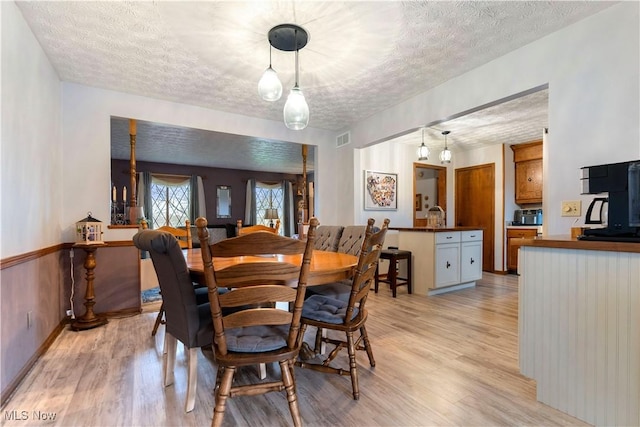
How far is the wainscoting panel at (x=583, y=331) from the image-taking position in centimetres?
131

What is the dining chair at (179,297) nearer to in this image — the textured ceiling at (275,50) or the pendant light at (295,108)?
the pendant light at (295,108)

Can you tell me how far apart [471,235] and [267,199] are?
223 inches

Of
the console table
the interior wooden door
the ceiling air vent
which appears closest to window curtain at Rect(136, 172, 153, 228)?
the console table

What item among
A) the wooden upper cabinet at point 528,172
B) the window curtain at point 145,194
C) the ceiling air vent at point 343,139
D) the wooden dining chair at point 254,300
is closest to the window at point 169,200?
the window curtain at point 145,194

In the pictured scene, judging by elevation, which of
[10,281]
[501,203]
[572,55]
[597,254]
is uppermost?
[572,55]

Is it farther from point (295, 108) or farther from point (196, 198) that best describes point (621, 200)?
point (196, 198)

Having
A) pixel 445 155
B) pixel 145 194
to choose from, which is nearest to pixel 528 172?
pixel 445 155

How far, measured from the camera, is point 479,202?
577cm

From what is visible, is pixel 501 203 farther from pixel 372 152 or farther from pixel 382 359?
pixel 382 359

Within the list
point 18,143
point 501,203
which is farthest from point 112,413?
point 501,203

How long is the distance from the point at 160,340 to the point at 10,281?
1084 mm

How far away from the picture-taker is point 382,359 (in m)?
2.11

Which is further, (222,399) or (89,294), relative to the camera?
(89,294)

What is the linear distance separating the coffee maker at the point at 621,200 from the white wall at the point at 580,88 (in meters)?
0.63
